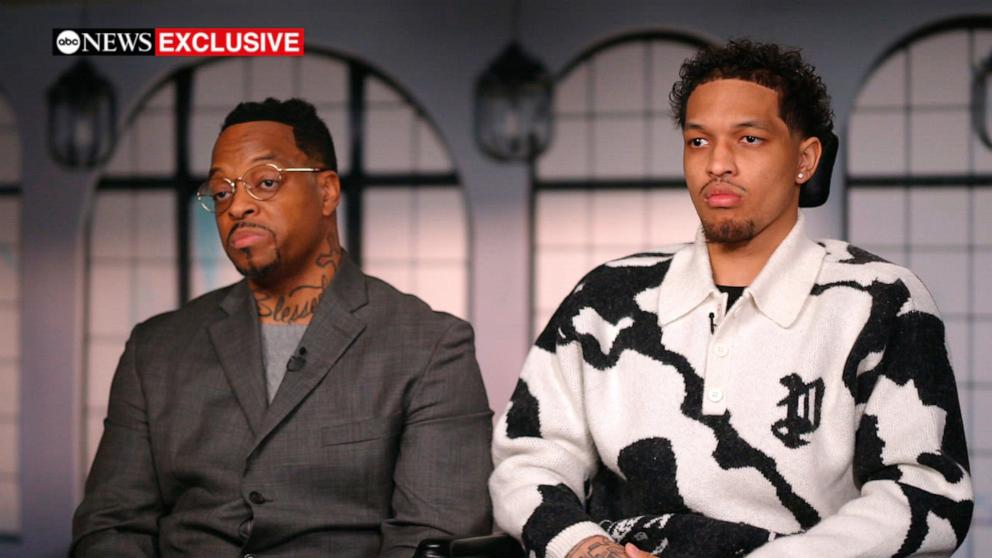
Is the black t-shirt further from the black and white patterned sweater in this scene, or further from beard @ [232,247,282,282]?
beard @ [232,247,282,282]

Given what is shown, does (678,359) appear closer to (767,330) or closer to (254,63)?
(767,330)

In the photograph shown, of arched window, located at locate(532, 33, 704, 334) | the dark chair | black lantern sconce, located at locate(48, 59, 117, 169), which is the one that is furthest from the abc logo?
arched window, located at locate(532, 33, 704, 334)

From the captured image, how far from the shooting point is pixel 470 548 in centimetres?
228

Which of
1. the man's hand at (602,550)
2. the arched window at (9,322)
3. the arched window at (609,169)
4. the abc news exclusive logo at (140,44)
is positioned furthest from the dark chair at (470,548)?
the arched window at (9,322)

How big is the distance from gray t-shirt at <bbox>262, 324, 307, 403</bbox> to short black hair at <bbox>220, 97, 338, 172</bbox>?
0.41 meters

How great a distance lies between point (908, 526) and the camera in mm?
2061

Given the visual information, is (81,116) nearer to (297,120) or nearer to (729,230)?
(297,120)

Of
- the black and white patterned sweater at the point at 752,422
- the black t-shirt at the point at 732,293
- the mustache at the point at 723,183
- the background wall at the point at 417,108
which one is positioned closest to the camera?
the black and white patterned sweater at the point at 752,422

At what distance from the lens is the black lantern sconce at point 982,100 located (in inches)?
209

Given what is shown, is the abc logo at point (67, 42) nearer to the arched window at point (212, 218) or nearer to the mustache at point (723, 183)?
the arched window at point (212, 218)

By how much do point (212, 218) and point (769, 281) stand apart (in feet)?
13.9

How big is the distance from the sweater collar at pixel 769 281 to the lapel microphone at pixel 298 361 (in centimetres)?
83

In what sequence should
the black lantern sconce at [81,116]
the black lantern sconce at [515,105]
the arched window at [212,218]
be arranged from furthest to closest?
the arched window at [212,218]
the black lantern sconce at [81,116]
the black lantern sconce at [515,105]

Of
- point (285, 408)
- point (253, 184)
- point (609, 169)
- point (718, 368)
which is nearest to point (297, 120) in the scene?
point (253, 184)
